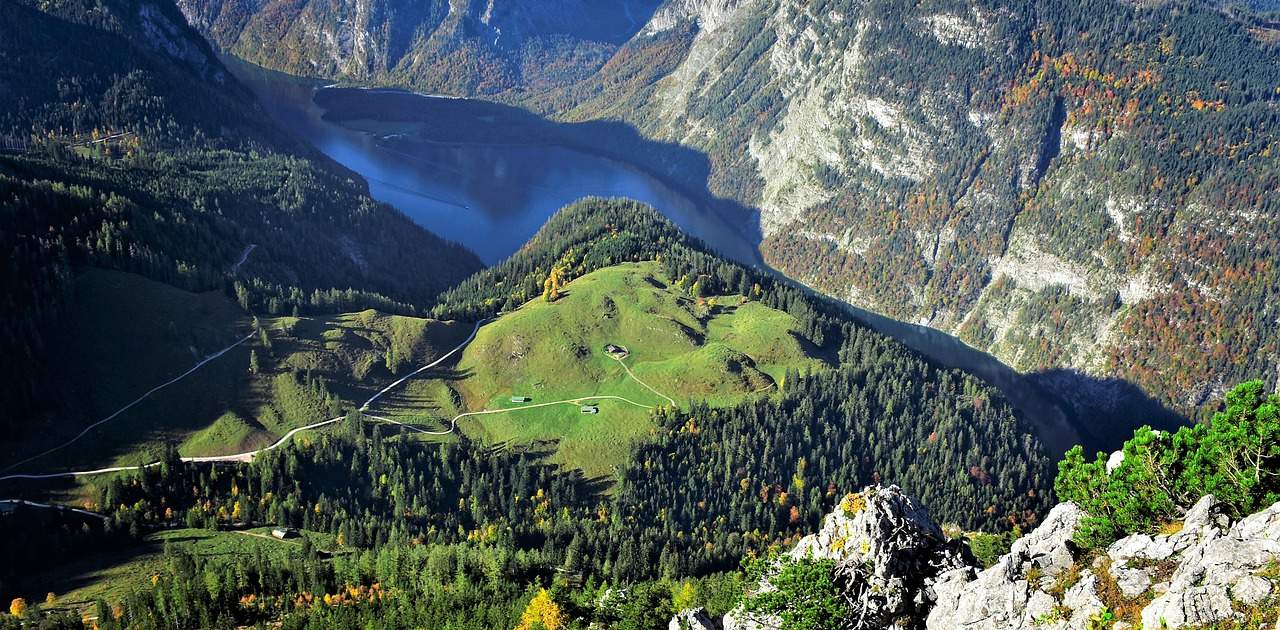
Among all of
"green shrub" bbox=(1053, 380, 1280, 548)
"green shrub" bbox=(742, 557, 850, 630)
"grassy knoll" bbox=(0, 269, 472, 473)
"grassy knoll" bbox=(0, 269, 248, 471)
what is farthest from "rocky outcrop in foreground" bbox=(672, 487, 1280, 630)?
"grassy knoll" bbox=(0, 269, 248, 471)

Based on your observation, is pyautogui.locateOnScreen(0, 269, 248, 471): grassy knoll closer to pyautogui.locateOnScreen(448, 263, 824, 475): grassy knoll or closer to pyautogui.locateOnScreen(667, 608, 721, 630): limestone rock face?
pyautogui.locateOnScreen(448, 263, 824, 475): grassy knoll

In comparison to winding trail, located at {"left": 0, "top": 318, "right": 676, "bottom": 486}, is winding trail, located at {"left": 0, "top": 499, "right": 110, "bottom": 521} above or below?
below

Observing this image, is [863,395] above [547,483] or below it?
above

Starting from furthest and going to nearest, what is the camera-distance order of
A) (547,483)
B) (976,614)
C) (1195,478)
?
(547,483) → (1195,478) → (976,614)

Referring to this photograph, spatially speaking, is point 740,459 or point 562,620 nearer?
point 562,620

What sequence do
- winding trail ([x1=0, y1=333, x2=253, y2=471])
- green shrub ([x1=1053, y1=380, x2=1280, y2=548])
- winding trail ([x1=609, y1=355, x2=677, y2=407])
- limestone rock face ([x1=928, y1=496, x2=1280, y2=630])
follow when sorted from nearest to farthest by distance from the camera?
limestone rock face ([x1=928, y1=496, x2=1280, y2=630])
green shrub ([x1=1053, y1=380, x2=1280, y2=548])
winding trail ([x1=0, y1=333, x2=253, y2=471])
winding trail ([x1=609, y1=355, x2=677, y2=407])

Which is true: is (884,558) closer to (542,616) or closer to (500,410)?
(542,616)

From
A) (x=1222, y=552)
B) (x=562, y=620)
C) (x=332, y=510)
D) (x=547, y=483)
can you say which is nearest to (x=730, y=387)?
(x=547, y=483)

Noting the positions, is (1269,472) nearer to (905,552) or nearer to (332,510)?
(905,552)

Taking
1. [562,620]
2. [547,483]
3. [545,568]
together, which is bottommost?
[562,620]
